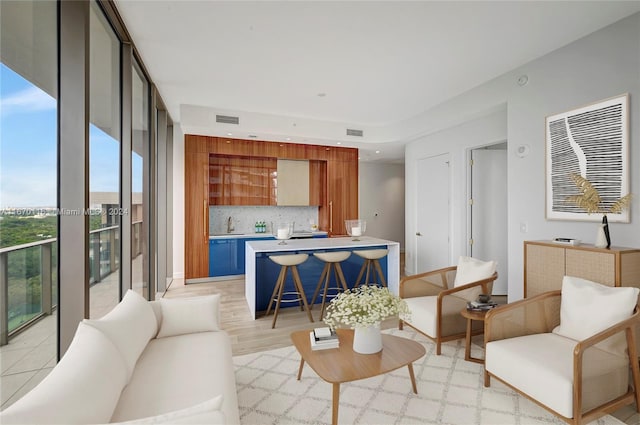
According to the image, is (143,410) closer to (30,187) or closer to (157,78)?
(30,187)

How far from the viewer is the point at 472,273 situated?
124 inches

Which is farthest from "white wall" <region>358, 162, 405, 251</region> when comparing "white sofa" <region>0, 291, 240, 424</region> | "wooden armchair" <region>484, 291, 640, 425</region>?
"white sofa" <region>0, 291, 240, 424</region>

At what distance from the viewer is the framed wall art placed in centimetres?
266

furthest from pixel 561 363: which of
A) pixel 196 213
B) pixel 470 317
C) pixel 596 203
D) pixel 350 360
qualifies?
pixel 196 213

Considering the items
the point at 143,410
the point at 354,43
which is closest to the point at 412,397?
the point at 143,410

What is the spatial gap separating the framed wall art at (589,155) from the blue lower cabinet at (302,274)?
6.86 feet

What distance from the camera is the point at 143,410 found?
136 centimetres

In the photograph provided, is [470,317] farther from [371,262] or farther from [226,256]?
[226,256]

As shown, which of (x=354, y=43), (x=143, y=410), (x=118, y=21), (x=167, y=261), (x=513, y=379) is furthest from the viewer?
(x=167, y=261)

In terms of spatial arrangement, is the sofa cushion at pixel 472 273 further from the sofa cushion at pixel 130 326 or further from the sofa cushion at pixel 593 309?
the sofa cushion at pixel 130 326

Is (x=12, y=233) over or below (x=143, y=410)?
over

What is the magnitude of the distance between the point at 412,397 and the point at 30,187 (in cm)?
277

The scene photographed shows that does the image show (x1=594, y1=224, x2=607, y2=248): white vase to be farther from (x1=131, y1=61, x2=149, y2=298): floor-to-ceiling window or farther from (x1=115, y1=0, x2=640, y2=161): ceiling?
(x1=131, y1=61, x2=149, y2=298): floor-to-ceiling window

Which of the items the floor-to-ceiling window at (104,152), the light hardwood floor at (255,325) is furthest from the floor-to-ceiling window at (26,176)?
the light hardwood floor at (255,325)
